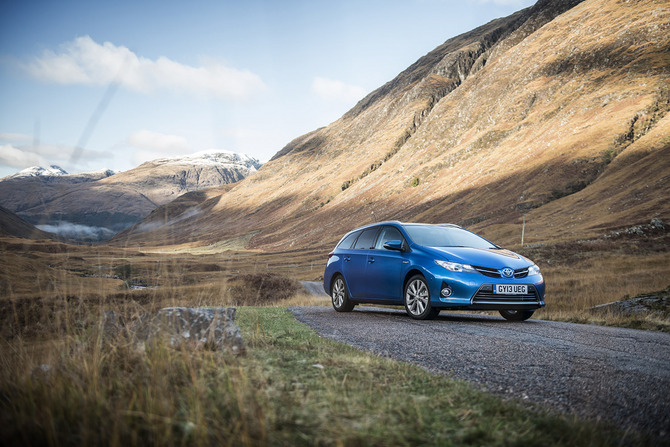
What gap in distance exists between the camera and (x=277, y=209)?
5340 inches

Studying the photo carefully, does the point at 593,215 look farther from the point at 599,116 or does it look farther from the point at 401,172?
the point at 401,172

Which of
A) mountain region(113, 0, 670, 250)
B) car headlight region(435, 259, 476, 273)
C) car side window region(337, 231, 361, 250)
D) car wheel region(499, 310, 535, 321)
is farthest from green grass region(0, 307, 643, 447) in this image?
mountain region(113, 0, 670, 250)

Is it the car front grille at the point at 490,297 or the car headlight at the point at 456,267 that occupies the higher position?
the car headlight at the point at 456,267

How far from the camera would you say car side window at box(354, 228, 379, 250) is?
1020 cm

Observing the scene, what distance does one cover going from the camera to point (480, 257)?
8398mm

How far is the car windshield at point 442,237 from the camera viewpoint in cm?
924

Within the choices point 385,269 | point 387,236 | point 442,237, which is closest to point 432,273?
point 385,269

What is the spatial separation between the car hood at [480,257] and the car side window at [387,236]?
42.9 inches

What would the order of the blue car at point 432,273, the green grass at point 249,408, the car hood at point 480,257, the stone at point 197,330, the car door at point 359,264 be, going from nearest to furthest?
1. the green grass at point 249,408
2. the stone at point 197,330
3. the blue car at point 432,273
4. the car hood at point 480,257
5. the car door at point 359,264

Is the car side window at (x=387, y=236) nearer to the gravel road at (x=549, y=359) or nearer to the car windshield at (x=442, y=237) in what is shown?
the car windshield at (x=442, y=237)

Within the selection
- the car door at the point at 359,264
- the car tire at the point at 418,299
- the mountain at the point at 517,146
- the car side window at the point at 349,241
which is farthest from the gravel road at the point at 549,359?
the mountain at the point at 517,146

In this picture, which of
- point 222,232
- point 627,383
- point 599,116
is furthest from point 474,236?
point 222,232

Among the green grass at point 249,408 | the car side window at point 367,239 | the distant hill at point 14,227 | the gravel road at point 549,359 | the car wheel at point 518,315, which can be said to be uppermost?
the distant hill at point 14,227

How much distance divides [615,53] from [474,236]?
79.4 m
